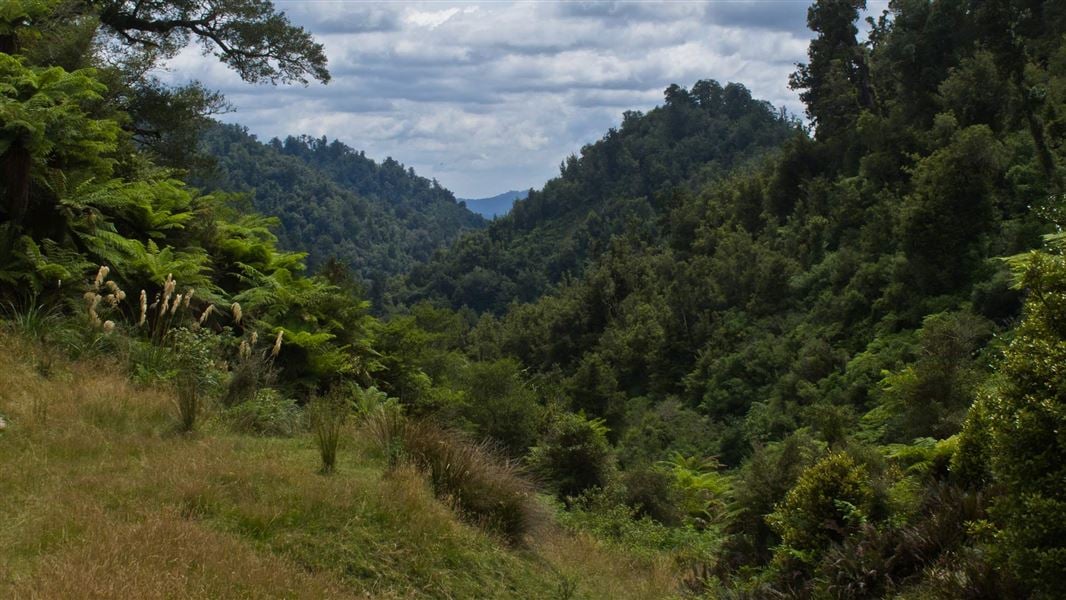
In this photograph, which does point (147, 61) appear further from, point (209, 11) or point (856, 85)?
point (856, 85)

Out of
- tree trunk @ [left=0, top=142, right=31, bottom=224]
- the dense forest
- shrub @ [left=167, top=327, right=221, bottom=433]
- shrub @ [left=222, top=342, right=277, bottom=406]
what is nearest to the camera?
the dense forest

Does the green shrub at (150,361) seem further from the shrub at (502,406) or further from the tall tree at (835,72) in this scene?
the tall tree at (835,72)

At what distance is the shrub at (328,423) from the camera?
268 inches

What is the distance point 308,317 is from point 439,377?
1046cm

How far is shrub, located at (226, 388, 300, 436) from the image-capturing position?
7.74 meters

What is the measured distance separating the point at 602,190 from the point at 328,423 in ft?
362

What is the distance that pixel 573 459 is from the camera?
1606cm

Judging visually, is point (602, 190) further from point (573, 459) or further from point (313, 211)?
point (573, 459)

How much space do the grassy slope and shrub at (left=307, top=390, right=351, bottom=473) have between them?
0.15 meters

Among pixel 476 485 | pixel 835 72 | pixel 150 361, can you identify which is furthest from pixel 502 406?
pixel 835 72

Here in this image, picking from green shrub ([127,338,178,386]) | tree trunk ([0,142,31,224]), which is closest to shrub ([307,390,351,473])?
green shrub ([127,338,178,386])

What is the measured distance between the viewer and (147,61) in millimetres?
16438

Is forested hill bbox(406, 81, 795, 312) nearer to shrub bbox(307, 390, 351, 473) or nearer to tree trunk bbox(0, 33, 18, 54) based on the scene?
tree trunk bbox(0, 33, 18, 54)

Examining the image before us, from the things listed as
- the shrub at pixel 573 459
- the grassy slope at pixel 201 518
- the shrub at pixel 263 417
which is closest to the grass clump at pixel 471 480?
the grassy slope at pixel 201 518
